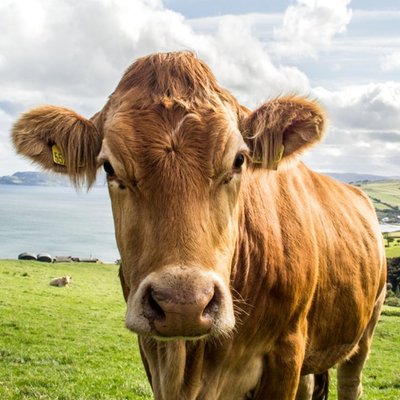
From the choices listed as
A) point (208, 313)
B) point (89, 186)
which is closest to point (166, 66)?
point (89, 186)

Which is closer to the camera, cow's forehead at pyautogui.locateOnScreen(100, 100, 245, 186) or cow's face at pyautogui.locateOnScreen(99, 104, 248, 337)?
cow's face at pyautogui.locateOnScreen(99, 104, 248, 337)

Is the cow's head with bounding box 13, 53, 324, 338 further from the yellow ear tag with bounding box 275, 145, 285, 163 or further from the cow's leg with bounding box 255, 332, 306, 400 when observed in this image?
the cow's leg with bounding box 255, 332, 306, 400

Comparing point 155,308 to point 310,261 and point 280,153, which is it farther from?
point 310,261

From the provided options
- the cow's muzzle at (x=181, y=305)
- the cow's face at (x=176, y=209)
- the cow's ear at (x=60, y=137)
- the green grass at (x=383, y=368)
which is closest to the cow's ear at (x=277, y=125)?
the cow's face at (x=176, y=209)

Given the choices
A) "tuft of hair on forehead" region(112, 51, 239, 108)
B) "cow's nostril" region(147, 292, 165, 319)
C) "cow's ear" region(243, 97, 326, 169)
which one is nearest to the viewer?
"cow's nostril" region(147, 292, 165, 319)

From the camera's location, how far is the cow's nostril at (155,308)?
9.62ft

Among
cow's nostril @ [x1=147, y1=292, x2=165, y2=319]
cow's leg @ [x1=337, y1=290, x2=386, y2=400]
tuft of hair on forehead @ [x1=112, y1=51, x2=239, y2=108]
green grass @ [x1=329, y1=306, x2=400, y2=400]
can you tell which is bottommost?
green grass @ [x1=329, y1=306, x2=400, y2=400]

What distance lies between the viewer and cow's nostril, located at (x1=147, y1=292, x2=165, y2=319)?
2932 millimetres

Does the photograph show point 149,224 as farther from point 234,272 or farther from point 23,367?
point 23,367

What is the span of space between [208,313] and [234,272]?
122 cm

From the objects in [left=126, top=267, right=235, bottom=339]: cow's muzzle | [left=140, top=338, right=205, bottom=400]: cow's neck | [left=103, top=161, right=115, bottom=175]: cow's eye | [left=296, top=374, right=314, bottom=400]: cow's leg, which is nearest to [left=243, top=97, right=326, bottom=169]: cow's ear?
[left=103, top=161, right=115, bottom=175]: cow's eye

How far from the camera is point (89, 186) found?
4.22m

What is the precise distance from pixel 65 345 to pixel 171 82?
15.0m

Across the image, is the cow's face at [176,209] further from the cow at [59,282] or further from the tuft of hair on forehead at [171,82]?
the cow at [59,282]
